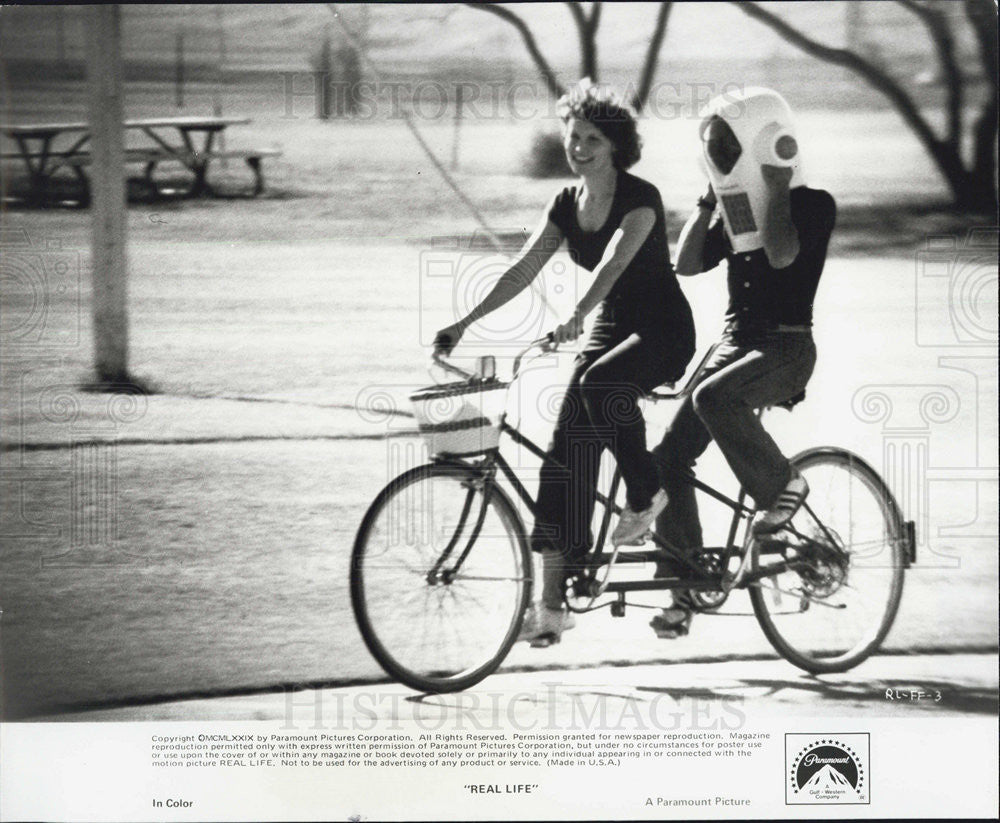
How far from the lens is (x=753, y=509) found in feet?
17.1

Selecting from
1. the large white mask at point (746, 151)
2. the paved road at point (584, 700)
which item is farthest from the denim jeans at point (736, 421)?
the paved road at point (584, 700)

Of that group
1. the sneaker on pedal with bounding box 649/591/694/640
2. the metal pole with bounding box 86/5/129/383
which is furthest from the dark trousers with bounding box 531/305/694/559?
the metal pole with bounding box 86/5/129/383

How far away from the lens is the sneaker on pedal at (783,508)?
17.0 feet

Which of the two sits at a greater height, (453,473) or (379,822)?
(453,473)

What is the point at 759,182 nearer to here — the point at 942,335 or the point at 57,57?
the point at 942,335

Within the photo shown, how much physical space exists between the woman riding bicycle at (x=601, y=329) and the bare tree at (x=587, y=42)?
7cm

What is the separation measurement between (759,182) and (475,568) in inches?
62.7

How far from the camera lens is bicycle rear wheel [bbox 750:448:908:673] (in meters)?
5.24

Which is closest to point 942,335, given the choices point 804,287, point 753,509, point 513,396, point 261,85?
point 804,287

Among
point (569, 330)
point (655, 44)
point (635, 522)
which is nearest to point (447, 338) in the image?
point (569, 330)

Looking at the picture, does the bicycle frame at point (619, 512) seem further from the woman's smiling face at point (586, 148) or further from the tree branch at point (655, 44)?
the tree branch at point (655, 44)

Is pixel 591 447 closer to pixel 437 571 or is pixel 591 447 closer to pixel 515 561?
pixel 515 561

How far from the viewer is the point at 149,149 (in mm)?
5289

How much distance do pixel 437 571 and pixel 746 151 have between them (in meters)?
1.74
